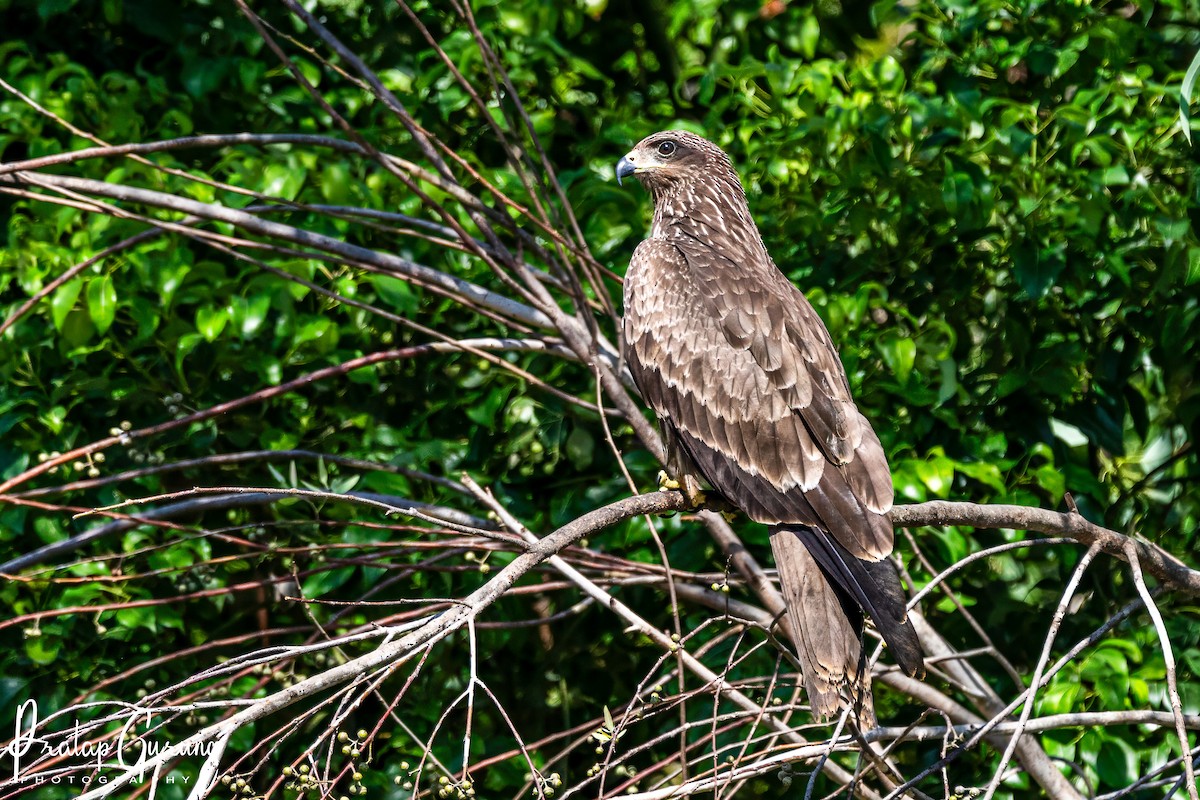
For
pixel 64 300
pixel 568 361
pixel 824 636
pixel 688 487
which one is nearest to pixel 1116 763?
pixel 824 636

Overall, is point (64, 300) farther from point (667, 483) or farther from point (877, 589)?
point (877, 589)

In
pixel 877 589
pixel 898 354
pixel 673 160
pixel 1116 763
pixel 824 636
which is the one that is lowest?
pixel 1116 763

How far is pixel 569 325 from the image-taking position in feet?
12.5

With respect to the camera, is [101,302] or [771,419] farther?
[101,302]

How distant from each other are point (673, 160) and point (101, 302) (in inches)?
75.6

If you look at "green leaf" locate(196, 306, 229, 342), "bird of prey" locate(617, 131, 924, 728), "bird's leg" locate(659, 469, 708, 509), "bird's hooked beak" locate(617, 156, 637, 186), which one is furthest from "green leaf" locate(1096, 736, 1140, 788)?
"green leaf" locate(196, 306, 229, 342)

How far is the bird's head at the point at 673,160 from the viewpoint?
13.9ft

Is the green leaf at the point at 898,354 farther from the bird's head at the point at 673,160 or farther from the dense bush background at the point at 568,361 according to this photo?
the bird's head at the point at 673,160

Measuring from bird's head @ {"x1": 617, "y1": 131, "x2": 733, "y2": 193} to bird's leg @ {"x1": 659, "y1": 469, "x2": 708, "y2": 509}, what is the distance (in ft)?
3.54

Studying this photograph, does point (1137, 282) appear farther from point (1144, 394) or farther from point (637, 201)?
point (637, 201)

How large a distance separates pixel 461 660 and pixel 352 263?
1502mm

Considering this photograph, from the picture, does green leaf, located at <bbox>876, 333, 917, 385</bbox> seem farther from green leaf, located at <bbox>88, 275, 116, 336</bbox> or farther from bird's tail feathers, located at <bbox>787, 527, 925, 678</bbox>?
green leaf, located at <bbox>88, 275, 116, 336</bbox>

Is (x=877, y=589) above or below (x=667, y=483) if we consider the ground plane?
above

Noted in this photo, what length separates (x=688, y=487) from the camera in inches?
141
